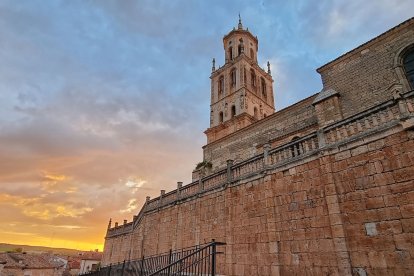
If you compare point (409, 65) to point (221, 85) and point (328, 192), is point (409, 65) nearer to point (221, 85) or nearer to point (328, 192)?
point (328, 192)

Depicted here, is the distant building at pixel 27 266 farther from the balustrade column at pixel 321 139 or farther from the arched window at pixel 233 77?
the balustrade column at pixel 321 139

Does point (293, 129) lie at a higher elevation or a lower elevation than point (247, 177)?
higher

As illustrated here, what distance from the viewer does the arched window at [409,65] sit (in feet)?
38.6

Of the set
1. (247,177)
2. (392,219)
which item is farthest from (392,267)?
(247,177)

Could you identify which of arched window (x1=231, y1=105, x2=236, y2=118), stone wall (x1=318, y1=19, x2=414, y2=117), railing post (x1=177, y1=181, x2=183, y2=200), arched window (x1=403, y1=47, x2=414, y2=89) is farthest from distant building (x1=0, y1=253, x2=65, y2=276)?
arched window (x1=403, y1=47, x2=414, y2=89)

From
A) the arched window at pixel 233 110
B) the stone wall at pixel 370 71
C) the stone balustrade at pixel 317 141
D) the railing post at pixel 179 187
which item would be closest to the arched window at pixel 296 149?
the stone balustrade at pixel 317 141

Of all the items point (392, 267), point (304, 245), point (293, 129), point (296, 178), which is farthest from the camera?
point (293, 129)

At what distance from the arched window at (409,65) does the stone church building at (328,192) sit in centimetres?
5

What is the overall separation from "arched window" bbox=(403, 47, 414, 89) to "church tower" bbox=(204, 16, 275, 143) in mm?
17259

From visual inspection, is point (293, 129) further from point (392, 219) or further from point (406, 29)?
point (392, 219)

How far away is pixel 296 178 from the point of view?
333 inches

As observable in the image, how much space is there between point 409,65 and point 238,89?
2069cm

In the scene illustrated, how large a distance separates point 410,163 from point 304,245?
11.9ft

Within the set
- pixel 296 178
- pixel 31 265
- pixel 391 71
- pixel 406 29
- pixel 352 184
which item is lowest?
pixel 31 265
